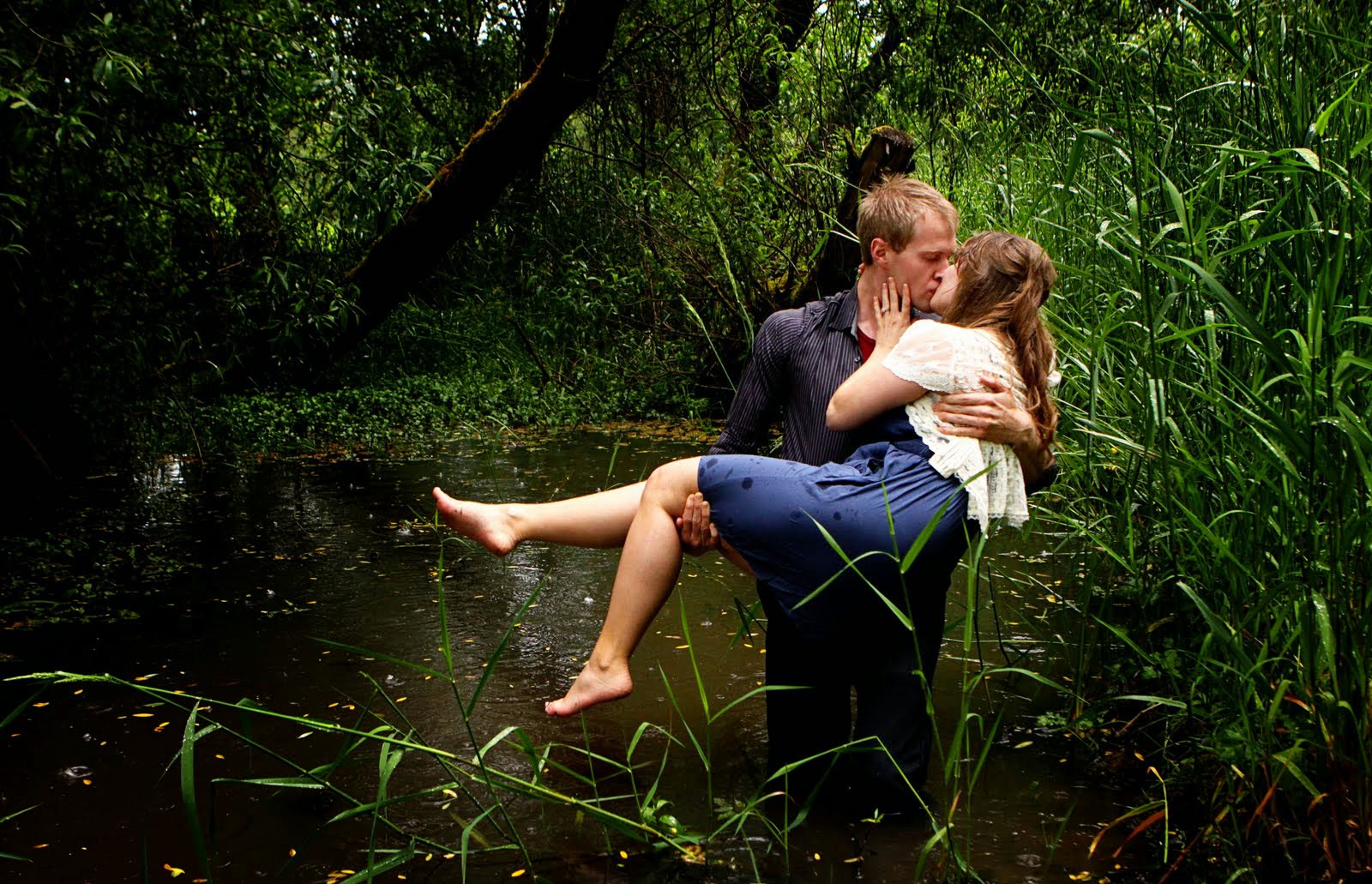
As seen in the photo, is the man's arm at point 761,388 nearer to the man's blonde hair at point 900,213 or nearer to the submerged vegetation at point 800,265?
the submerged vegetation at point 800,265

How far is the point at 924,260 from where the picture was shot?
2705 millimetres

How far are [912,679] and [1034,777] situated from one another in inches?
21.0

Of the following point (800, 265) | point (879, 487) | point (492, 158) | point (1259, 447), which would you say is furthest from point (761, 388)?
point (800, 265)

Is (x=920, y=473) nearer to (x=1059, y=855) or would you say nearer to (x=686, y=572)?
(x=1059, y=855)

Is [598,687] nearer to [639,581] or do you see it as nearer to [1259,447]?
[639,581]

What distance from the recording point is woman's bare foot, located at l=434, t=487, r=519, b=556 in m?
2.75

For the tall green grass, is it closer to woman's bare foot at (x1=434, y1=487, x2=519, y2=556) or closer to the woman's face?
the woman's face

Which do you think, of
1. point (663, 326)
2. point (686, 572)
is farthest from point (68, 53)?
point (663, 326)

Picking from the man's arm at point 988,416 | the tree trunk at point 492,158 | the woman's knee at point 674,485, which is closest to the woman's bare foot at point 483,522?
the woman's knee at point 674,485

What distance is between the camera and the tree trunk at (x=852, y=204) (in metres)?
6.32

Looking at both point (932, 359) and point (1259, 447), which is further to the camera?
point (932, 359)

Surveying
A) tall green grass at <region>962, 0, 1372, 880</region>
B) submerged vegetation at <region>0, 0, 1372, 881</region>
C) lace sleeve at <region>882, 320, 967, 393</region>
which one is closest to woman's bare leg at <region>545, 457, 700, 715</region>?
submerged vegetation at <region>0, 0, 1372, 881</region>

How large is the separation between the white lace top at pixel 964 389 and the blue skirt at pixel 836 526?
42 millimetres

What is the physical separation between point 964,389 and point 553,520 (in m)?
1.04
